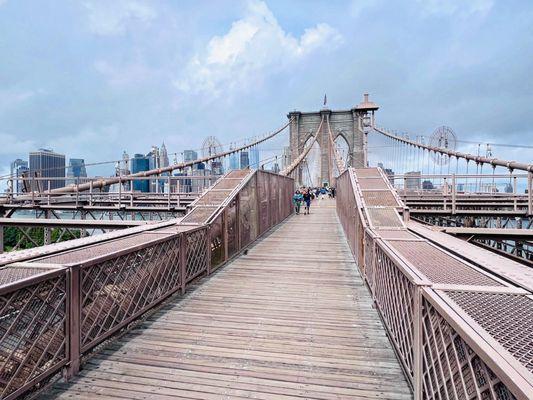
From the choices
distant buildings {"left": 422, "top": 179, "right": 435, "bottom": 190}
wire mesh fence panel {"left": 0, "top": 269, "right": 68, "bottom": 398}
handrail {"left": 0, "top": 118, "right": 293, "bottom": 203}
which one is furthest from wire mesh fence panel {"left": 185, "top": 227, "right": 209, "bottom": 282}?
distant buildings {"left": 422, "top": 179, "right": 435, "bottom": 190}

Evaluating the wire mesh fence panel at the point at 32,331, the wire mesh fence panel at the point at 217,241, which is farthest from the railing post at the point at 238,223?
the wire mesh fence panel at the point at 32,331

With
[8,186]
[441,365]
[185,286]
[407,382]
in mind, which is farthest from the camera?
[8,186]

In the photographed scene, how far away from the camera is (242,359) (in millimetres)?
3109

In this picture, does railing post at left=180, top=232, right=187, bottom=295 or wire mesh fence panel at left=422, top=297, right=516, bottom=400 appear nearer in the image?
wire mesh fence panel at left=422, top=297, right=516, bottom=400

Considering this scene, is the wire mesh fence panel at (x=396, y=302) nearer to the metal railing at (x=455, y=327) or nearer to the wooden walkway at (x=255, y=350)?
the metal railing at (x=455, y=327)

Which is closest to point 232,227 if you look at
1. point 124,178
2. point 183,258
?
point 183,258

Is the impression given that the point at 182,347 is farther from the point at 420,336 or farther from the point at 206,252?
the point at 206,252

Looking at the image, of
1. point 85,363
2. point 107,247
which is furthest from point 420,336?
point 107,247

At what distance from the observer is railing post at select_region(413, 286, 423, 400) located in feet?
7.67

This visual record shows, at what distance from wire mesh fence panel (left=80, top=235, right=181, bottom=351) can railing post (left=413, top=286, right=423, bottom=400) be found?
2.71 metres

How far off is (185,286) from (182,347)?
69.4 inches

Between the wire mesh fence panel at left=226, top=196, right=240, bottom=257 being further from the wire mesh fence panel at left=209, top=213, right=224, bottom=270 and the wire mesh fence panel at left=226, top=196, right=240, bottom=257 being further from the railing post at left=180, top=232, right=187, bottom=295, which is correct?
the railing post at left=180, top=232, right=187, bottom=295

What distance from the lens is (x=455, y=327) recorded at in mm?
1737

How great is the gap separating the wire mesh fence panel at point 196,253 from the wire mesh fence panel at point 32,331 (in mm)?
2408
